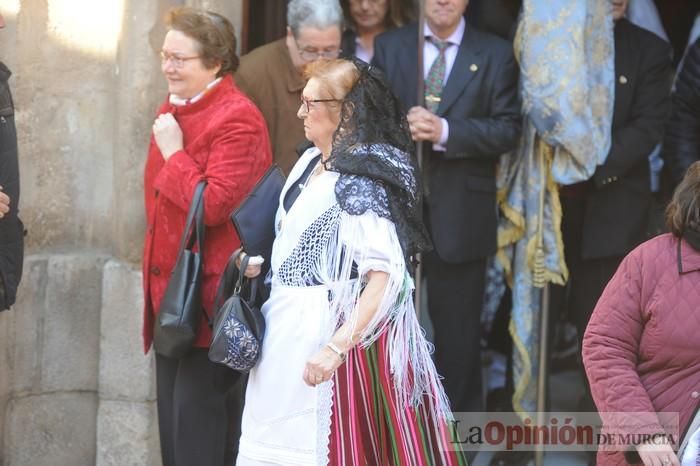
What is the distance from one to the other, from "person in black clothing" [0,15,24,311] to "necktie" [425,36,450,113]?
5.53 ft

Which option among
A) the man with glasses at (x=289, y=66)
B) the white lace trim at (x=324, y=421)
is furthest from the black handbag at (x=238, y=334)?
the man with glasses at (x=289, y=66)

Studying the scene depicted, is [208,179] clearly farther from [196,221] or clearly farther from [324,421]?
[324,421]

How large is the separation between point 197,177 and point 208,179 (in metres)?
0.04

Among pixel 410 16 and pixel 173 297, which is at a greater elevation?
pixel 410 16

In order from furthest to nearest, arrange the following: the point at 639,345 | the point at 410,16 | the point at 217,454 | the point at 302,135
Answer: the point at 410,16, the point at 302,135, the point at 217,454, the point at 639,345

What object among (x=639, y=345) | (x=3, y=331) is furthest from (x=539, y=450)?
(x=3, y=331)

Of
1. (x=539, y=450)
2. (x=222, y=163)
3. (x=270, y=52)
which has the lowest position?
(x=539, y=450)

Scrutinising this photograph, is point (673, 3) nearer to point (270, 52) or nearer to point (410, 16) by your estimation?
point (410, 16)

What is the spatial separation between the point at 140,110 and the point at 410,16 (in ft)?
4.31

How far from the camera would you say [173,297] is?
5047 millimetres

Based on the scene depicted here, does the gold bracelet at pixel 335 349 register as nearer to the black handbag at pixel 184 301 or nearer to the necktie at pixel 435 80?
the black handbag at pixel 184 301

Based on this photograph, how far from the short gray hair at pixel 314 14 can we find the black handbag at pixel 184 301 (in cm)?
103

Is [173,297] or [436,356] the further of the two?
[436,356]

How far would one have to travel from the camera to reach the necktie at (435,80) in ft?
19.5
